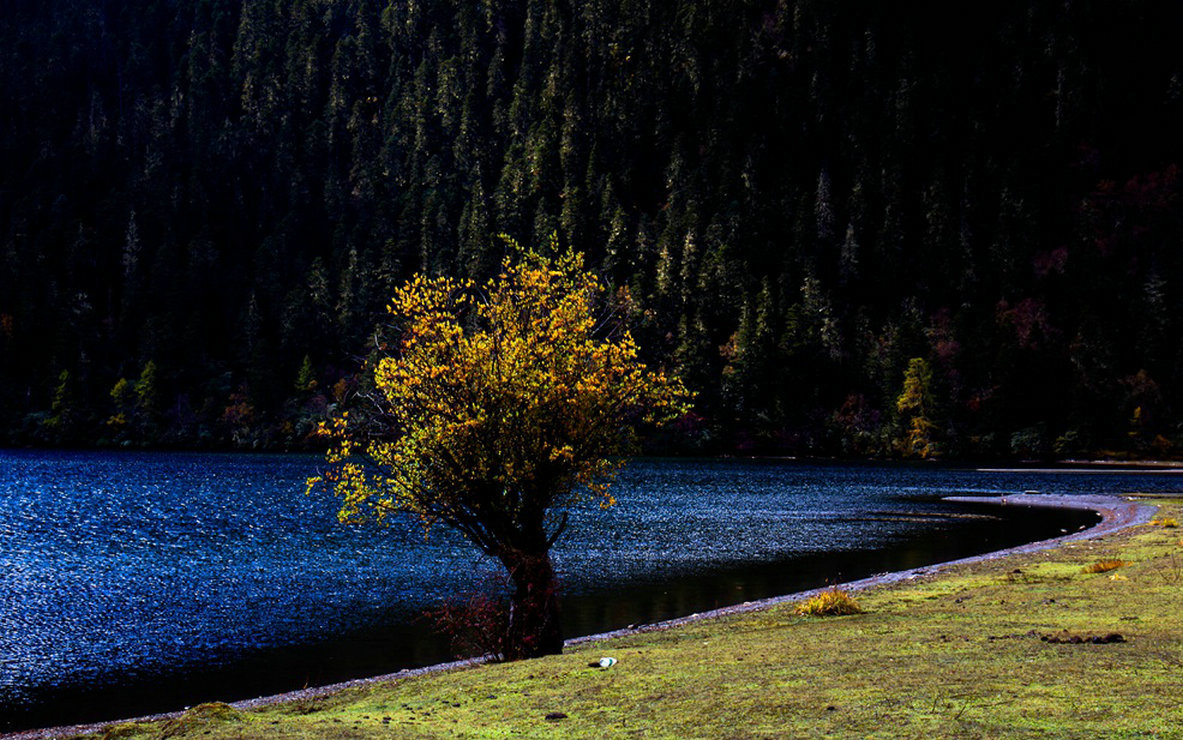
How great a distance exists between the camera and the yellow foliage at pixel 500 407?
73.9 feet

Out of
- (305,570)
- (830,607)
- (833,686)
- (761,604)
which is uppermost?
(833,686)

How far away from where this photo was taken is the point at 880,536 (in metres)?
58.3

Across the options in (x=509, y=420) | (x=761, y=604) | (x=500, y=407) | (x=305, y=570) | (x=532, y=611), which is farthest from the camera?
(x=305, y=570)

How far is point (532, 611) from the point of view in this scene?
2295cm

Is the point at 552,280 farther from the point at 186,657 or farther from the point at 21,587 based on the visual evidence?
the point at 21,587

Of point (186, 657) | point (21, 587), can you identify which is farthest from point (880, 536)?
point (21, 587)

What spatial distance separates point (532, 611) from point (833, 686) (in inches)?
368

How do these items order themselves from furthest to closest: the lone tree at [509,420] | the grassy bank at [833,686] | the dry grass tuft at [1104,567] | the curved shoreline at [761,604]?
the dry grass tuft at [1104,567] → the lone tree at [509,420] → the curved shoreline at [761,604] → the grassy bank at [833,686]

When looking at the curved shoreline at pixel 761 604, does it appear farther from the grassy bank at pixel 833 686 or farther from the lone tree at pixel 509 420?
the lone tree at pixel 509 420

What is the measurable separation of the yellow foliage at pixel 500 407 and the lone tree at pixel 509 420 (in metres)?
0.03

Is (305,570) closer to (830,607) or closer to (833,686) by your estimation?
(830,607)

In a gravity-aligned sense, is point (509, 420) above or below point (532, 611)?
above

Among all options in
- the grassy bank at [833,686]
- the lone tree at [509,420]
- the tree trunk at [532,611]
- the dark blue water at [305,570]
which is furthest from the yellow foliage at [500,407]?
the dark blue water at [305,570]

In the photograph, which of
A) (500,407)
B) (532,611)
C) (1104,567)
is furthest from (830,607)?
(500,407)
